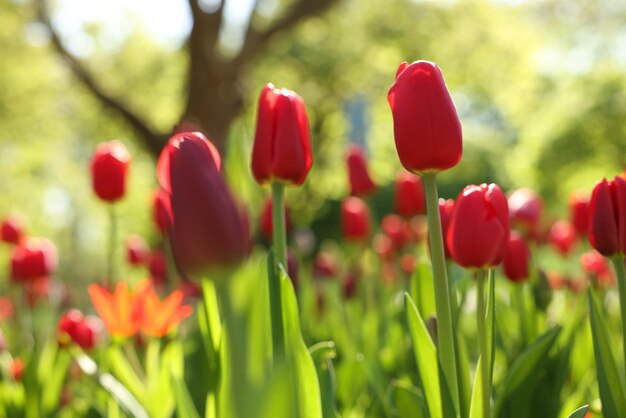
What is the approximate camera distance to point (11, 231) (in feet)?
9.54

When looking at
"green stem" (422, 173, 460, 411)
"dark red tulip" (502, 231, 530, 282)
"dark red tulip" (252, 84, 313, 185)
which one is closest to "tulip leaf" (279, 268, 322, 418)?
"green stem" (422, 173, 460, 411)

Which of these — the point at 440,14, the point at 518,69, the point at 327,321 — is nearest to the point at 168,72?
the point at 440,14

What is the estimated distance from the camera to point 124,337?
163 centimetres

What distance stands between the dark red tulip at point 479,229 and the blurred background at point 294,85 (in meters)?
7.44

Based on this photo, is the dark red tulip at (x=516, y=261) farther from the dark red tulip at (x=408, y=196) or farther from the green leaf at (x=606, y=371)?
the dark red tulip at (x=408, y=196)

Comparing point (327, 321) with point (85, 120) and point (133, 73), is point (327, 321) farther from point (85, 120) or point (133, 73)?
point (85, 120)

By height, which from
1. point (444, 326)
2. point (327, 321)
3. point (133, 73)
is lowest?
point (133, 73)

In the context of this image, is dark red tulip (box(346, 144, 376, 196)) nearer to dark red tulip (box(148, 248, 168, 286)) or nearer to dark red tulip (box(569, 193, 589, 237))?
dark red tulip (box(569, 193, 589, 237))

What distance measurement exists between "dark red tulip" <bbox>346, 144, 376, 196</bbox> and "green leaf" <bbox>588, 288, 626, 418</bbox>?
1352 millimetres

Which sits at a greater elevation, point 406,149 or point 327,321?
point 406,149

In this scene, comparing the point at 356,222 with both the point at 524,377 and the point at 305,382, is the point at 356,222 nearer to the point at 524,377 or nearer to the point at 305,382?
the point at 524,377

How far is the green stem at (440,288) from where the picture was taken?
0.79m

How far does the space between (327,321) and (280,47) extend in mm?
13145

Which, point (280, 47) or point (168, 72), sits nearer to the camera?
point (280, 47)
